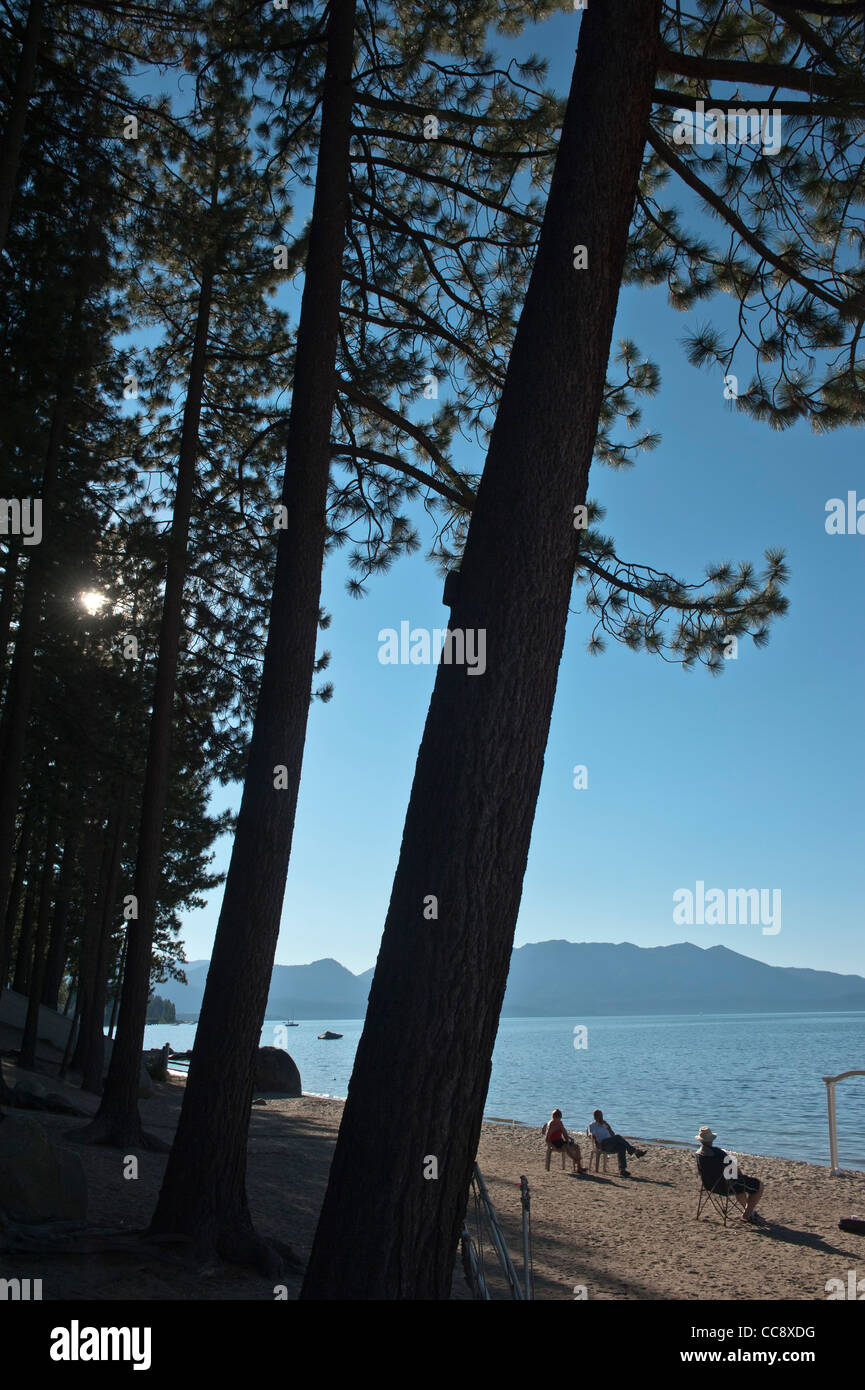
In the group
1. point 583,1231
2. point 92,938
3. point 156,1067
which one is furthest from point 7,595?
point 156,1067

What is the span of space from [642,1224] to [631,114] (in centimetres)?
1068

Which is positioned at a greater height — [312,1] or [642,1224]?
[312,1]

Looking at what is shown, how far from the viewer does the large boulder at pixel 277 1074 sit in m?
29.6

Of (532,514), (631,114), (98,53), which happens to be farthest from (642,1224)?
(98,53)

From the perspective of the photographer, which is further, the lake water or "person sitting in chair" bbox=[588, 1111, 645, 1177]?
the lake water

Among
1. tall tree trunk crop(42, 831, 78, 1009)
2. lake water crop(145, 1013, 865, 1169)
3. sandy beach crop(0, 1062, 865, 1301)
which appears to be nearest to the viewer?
sandy beach crop(0, 1062, 865, 1301)

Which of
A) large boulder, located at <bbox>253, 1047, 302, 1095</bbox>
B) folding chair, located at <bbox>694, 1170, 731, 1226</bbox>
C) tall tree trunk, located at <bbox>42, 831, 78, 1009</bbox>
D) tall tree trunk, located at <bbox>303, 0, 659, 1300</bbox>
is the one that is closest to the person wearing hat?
folding chair, located at <bbox>694, 1170, 731, 1226</bbox>

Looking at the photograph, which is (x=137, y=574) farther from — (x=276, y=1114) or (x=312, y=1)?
(x=276, y=1114)

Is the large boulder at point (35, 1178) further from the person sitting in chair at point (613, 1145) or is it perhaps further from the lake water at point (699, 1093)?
the lake water at point (699, 1093)

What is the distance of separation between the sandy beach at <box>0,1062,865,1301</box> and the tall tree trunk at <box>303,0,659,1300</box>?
2.76m

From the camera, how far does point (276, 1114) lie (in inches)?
840

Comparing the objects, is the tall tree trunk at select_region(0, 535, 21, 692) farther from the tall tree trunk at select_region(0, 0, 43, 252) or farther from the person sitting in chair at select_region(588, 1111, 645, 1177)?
the person sitting in chair at select_region(588, 1111, 645, 1177)

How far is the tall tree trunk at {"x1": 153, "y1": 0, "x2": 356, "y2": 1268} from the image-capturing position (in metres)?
5.85

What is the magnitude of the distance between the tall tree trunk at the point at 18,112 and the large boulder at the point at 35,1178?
6.17 metres
